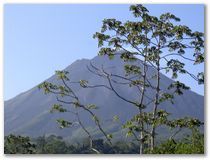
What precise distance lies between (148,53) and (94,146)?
1.22 metres

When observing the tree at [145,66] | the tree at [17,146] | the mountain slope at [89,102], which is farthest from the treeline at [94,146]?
the tree at [145,66]

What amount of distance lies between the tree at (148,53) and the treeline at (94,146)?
33 cm

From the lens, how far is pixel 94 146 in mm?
7156

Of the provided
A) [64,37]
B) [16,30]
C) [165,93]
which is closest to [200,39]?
[165,93]

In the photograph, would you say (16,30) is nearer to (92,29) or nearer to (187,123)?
(92,29)

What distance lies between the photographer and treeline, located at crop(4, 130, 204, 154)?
268 inches

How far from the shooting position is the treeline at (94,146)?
268 inches

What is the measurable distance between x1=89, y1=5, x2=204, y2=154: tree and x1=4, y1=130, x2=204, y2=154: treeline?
330 mm

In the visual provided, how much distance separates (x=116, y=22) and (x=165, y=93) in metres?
0.97

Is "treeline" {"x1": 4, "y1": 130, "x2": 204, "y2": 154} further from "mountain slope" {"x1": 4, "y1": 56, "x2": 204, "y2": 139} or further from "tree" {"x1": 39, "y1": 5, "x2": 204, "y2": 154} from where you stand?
"tree" {"x1": 39, "y1": 5, "x2": 204, "y2": 154}

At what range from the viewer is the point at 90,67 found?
7.53 m

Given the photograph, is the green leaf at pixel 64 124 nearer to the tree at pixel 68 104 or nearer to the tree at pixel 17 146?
the tree at pixel 68 104

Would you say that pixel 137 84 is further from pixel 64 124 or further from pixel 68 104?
pixel 64 124

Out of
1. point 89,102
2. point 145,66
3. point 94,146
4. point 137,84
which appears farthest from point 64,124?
point 145,66
